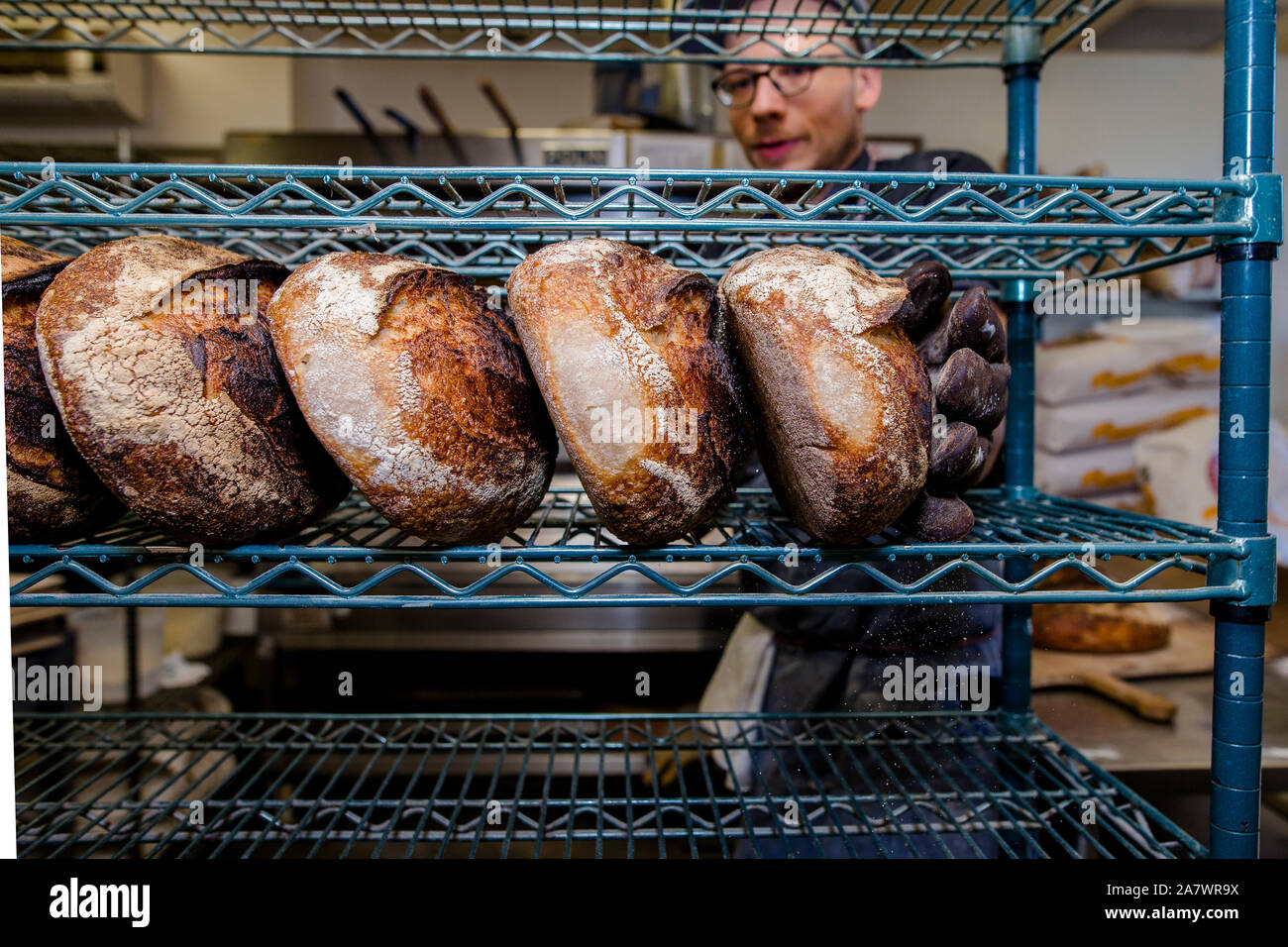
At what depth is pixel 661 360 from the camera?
747 mm

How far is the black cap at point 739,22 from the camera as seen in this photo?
1.10 metres

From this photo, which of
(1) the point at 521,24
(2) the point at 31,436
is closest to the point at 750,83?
(1) the point at 521,24

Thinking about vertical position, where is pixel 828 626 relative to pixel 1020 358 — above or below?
below

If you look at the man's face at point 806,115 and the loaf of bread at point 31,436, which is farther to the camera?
the man's face at point 806,115

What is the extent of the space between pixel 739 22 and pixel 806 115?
279 millimetres

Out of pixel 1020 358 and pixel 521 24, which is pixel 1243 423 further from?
pixel 521 24

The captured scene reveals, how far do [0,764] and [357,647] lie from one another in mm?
1373

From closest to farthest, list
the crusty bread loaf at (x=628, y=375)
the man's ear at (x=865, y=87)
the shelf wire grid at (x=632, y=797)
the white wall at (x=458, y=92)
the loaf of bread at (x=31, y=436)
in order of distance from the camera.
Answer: the crusty bread loaf at (x=628, y=375), the loaf of bread at (x=31, y=436), the shelf wire grid at (x=632, y=797), the man's ear at (x=865, y=87), the white wall at (x=458, y=92)

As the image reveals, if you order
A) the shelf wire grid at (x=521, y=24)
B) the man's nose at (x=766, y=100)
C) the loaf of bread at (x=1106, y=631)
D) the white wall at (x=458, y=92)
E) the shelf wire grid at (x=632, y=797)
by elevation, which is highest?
the white wall at (x=458, y=92)

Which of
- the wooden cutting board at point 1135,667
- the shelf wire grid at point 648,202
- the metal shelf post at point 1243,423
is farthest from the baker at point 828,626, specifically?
the wooden cutting board at point 1135,667

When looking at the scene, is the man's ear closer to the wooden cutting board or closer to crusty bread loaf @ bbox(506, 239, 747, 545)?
crusty bread loaf @ bbox(506, 239, 747, 545)

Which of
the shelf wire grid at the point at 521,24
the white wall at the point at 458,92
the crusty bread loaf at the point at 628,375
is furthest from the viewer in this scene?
the white wall at the point at 458,92

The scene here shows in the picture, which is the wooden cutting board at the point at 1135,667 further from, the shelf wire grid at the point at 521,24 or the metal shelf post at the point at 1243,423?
the shelf wire grid at the point at 521,24

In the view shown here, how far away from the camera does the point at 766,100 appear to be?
1.44 metres
